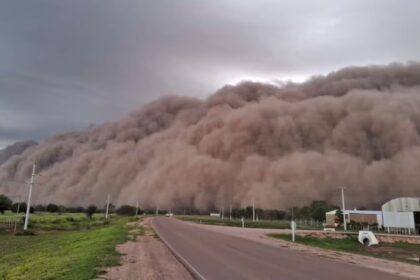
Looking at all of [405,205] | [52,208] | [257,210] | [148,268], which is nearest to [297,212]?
[257,210]

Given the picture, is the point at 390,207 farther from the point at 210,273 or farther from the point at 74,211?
the point at 74,211

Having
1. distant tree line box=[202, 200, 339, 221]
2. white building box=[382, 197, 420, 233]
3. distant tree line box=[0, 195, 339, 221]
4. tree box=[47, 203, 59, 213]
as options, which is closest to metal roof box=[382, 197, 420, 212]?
white building box=[382, 197, 420, 233]

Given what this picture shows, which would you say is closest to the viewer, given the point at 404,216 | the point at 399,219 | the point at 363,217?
the point at 404,216

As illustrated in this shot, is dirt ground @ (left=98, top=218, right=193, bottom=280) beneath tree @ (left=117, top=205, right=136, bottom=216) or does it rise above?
beneath

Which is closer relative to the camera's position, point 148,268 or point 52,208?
point 148,268

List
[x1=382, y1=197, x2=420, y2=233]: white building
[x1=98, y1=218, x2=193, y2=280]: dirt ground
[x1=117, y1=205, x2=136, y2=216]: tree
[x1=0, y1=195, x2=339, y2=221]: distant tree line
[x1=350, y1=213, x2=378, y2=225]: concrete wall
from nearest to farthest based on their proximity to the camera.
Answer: [x1=98, y1=218, x2=193, y2=280]: dirt ground
[x1=382, y1=197, x2=420, y2=233]: white building
[x1=350, y1=213, x2=378, y2=225]: concrete wall
[x1=0, y1=195, x2=339, y2=221]: distant tree line
[x1=117, y1=205, x2=136, y2=216]: tree

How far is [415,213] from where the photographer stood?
4419cm

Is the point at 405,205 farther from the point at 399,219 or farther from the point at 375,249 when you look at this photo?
the point at 375,249

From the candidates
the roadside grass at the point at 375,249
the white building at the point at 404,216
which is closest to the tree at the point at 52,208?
the white building at the point at 404,216

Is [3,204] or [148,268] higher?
[3,204]

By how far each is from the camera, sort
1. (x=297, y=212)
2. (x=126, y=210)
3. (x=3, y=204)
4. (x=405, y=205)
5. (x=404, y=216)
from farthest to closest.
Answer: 1. (x=126, y=210)
2. (x=297, y=212)
3. (x=3, y=204)
4. (x=405, y=205)
5. (x=404, y=216)

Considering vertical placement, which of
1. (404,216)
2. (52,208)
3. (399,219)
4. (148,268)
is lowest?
(148,268)

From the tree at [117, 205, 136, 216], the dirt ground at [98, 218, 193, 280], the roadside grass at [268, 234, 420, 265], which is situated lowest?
the roadside grass at [268, 234, 420, 265]

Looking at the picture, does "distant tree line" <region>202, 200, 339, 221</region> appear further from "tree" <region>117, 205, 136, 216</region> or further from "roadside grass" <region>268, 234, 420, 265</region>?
"roadside grass" <region>268, 234, 420, 265</region>
